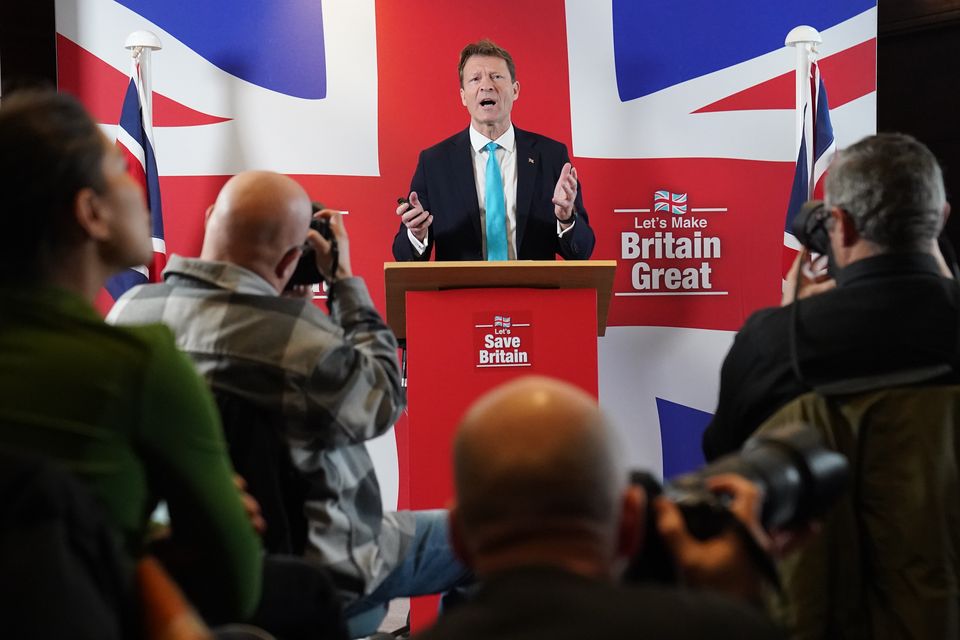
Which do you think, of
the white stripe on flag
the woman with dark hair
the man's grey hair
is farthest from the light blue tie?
the woman with dark hair

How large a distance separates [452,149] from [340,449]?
3052 millimetres

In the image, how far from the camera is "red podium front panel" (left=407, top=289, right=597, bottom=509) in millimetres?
3383

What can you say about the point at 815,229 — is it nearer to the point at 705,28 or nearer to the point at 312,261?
the point at 312,261

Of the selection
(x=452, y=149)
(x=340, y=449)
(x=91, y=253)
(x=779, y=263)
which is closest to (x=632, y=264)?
(x=779, y=263)

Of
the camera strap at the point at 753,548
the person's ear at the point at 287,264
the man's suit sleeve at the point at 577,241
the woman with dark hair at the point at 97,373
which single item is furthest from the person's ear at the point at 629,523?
the man's suit sleeve at the point at 577,241

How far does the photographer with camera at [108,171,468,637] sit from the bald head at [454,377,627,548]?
3.10 ft

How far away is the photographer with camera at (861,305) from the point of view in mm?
1765

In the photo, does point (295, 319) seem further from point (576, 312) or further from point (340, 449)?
point (576, 312)

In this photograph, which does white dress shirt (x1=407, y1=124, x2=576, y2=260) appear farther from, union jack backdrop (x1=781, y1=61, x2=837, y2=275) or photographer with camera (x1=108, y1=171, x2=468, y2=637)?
photographer with camera (x1=108, y1=171, x2=468, y2=637)

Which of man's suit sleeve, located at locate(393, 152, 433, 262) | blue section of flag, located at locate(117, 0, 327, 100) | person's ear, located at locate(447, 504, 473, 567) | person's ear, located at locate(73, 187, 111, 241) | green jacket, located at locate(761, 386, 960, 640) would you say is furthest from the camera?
blue section of flag, located at locate(117, 0, 327, 100)

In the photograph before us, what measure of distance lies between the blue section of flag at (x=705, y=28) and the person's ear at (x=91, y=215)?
4.32m

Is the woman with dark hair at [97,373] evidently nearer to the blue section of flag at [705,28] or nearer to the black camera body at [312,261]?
the black camera body at [312,261]

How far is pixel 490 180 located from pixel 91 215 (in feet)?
11.4

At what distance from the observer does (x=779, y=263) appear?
5.27 m
